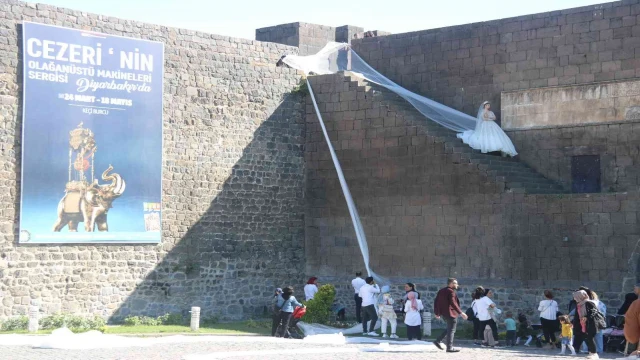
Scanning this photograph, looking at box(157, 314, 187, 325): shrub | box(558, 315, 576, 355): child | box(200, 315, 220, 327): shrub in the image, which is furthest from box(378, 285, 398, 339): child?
box(157, 314, 187, 325): shrub

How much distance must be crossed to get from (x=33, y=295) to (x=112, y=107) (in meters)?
4.17

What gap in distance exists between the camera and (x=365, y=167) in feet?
83.0

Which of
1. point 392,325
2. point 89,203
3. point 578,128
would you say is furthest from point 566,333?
point 89,203

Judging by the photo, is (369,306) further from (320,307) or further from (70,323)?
(70,323)

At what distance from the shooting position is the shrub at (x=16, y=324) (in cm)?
2064

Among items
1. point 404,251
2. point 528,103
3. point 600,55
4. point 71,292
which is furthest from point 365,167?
point 71,292

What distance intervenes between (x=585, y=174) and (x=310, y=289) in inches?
252

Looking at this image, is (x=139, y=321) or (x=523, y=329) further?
(x=139, y=321)

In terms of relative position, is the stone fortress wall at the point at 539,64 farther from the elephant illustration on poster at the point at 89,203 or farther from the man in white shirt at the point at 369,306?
the elephant illustration on poster at the point at 89,203

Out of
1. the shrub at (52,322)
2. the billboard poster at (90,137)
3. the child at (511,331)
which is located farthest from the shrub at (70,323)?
the child at (511,331)

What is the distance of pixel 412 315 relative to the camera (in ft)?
66.7

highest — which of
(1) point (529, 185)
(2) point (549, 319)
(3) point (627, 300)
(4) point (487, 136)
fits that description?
(4) point (487, 136)

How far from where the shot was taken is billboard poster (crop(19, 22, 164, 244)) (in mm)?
21531

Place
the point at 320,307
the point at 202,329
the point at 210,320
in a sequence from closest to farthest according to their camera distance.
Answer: the point at 202,329, the point at 320,307, the point at 210,320
